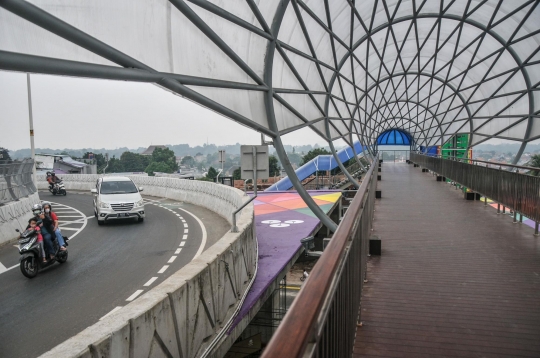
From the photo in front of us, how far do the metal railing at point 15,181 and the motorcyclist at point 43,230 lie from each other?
6628 millimetres

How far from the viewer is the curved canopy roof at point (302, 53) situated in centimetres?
537

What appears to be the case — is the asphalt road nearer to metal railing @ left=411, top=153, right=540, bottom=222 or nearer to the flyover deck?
the flyover deck

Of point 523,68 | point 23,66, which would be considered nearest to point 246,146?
point 23,66

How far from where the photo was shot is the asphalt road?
8.78 meters

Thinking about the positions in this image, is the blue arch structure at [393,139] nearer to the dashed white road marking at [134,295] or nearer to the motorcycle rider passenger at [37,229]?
the motorcycle rider passenger at [37,229]

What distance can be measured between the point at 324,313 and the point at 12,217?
65.0ft

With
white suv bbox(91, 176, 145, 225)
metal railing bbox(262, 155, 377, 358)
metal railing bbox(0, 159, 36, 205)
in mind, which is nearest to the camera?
metal railing bbox(262, 155, 377, 358)

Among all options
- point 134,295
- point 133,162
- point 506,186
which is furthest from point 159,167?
point 506,186

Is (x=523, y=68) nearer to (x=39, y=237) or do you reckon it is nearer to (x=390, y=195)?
(x=390, y=195)

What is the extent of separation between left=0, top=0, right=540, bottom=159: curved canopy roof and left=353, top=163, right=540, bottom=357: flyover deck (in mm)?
4705

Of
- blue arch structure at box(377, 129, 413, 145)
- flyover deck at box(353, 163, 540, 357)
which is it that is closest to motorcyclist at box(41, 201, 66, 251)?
flyover deck at box(353, 163, 540, 357)

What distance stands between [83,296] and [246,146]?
672cm

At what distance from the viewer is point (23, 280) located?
1229cm

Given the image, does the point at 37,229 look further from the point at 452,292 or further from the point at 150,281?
the point at 452,292
